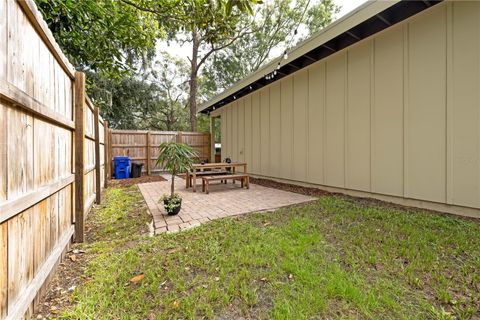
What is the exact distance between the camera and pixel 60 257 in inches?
87.7

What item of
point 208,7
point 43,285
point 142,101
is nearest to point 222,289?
point 43,285

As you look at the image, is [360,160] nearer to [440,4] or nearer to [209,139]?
[440,4]

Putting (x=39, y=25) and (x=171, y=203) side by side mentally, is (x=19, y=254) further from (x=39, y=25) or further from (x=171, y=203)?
(x=171, y=203)

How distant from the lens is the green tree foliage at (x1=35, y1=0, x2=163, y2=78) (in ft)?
11.3

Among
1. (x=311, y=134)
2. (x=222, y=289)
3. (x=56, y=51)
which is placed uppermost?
(x=56, y=51)

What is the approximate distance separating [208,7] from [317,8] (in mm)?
14382

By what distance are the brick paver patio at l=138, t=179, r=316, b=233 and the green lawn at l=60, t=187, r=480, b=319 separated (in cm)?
37

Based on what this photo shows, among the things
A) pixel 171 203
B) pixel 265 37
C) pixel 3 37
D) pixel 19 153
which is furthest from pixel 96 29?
pixel 265 37

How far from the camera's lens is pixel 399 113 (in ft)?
14.2

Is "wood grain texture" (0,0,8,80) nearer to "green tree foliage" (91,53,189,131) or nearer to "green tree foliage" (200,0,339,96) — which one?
"green tree foliage" (91,53,189,131)

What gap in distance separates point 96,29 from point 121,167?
224 inches

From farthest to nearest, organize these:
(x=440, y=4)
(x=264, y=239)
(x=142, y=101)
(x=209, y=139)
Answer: (x=142, y=101), (x=209, y=139), (x=440, y=4), (x=264, y=239)

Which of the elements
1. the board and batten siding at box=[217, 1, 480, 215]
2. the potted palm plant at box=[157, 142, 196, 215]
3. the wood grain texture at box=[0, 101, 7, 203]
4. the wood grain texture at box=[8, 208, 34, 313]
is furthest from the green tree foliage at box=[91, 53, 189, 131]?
the wood grain texture at box=[0, 101, 7, 203]

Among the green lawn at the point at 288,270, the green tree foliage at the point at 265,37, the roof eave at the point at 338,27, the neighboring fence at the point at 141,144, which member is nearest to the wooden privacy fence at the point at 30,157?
the green lawn at the point at 288,270
